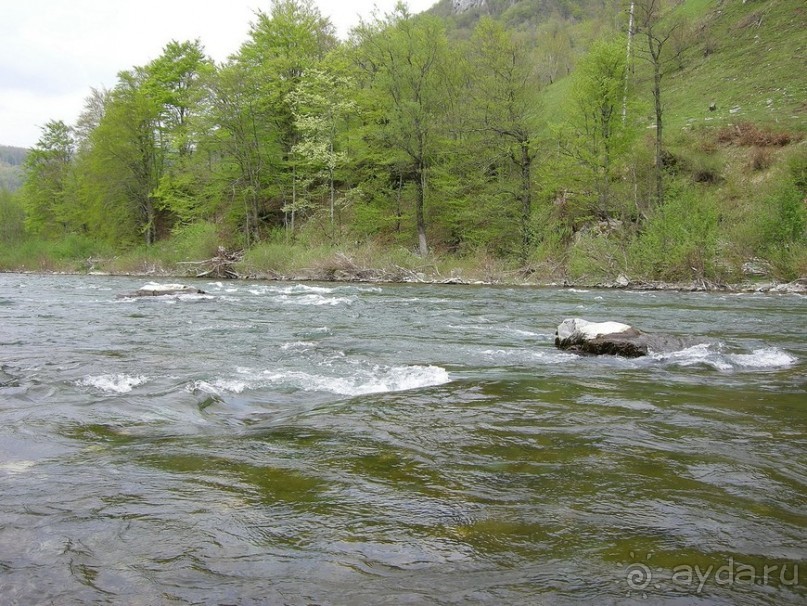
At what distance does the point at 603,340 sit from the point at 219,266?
26.1 m

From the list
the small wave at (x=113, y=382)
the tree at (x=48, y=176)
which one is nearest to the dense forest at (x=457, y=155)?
the tree at (x=48, y=176)

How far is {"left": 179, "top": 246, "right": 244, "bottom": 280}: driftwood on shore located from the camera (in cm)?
3078

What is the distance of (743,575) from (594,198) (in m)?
26.7

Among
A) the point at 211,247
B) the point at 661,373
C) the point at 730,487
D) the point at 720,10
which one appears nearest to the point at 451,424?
the point at 730,487

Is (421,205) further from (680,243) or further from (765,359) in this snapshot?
(765,359)

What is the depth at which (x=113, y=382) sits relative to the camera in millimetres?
6730

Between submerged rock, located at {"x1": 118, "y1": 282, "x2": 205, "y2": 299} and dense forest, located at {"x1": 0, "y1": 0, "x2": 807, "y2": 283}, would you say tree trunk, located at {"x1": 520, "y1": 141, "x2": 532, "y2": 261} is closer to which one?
dense forest, located at {"x1": 0, "y1": 0, "x2": 807, "y2": 283}

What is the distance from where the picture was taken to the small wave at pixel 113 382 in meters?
6.49

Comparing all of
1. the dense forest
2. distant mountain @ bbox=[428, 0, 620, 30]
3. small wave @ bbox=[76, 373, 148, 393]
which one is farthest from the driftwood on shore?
distant mountain @ bbox=[428, 0, 620, 30]

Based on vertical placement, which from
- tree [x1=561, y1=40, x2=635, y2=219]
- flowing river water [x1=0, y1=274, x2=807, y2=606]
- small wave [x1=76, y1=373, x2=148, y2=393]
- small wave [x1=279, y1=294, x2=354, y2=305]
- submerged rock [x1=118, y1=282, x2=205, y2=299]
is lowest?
flowing river water [x1=0, y1=274, x2=807, y2=606]

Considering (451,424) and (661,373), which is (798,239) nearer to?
(661,373)

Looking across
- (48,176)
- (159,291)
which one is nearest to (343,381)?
(159,291)

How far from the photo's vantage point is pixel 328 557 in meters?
2.84

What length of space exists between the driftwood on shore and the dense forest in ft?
2.54
